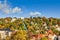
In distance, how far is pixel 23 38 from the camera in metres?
22.3

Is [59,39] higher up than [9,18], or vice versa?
[9,18]

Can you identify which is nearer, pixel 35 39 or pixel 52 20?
pixel 35 39

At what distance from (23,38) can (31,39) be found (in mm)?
3002

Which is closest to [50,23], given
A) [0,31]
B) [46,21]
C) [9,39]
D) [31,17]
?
[46,21]

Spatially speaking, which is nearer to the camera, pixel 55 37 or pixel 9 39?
pixel 9 39

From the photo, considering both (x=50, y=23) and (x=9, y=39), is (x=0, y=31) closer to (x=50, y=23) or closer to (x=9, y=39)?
(x=9, y=39)

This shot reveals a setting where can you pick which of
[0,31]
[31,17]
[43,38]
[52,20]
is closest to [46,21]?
[52,20]

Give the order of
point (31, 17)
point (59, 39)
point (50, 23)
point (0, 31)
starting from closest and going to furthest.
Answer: point (59, 39)
point (0, 31)
point (50, 23)
point (31, 17)

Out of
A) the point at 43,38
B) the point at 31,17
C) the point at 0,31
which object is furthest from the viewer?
the point at 31,17

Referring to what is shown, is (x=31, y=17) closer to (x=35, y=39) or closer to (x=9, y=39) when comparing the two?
(x=35, y=39)

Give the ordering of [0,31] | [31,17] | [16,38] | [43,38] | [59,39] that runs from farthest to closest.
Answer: [31,17] → [0,31] → [59,39] → [43,38] → [16,38]

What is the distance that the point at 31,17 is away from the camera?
53156 millimetres

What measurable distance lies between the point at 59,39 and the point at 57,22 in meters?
21.9

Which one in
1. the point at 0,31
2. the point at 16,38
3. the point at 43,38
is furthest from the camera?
the point at 0,31
